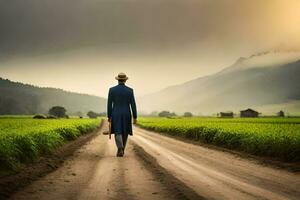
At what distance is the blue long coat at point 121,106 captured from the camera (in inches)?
718

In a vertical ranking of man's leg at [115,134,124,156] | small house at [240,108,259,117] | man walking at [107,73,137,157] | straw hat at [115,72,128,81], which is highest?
small house at [240,108,259,117]

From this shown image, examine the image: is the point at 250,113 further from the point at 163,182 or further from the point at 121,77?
the point at 163,182

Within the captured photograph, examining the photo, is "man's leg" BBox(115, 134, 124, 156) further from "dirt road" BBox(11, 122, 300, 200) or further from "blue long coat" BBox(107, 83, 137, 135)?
"dirt road" BBox(11, 122, 300, 200)

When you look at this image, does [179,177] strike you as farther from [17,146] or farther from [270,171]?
[17,146]

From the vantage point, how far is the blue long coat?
18.2m

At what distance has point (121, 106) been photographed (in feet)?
60.8

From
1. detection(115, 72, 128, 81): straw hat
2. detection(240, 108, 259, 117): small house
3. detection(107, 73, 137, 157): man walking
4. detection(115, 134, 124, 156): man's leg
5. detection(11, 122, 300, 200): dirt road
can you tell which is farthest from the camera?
detection(240, 108, 259, 117): small house

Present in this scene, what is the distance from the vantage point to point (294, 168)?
565 inches

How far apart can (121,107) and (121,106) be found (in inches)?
A: 1.7

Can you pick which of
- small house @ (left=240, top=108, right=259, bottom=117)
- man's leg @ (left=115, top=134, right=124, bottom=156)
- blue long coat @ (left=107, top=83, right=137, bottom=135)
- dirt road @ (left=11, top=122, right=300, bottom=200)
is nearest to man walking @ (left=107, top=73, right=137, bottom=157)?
blue long coat @ (left=107, top=83, right=137, bottom=135)

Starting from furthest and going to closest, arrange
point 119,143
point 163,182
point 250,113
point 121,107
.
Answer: point 250,113 → point 121,107 → point 119,143 → point 163,182

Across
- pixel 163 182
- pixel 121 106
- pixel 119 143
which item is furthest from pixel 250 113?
pixel 163 182

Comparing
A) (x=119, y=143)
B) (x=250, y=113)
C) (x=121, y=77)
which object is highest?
(x=250, y=113)

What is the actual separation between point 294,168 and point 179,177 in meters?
4.85
